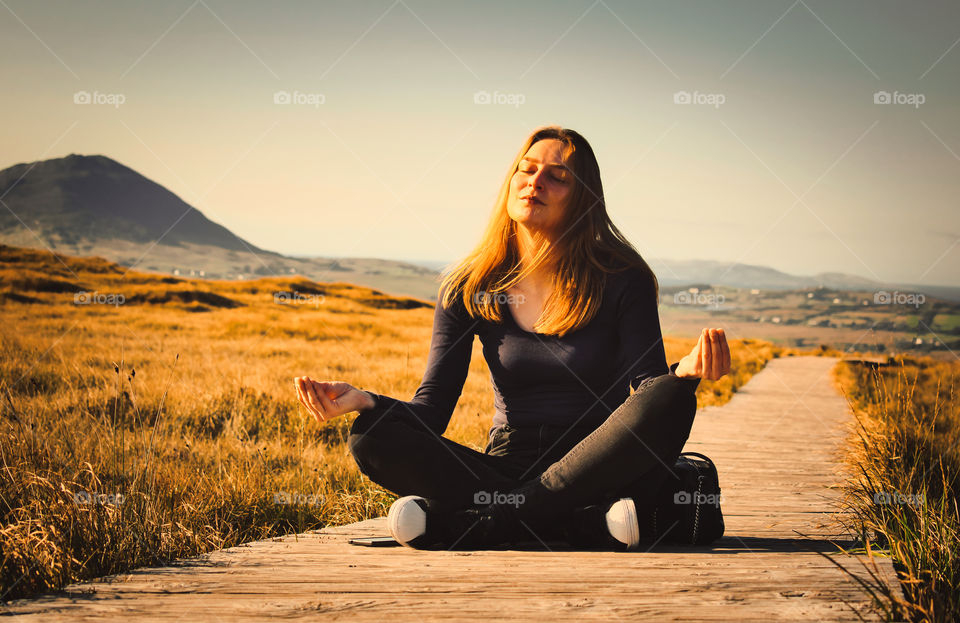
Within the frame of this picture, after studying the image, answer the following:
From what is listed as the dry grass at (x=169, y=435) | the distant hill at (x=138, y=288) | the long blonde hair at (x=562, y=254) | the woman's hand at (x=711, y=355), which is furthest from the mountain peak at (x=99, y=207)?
the woman's hand at (x=711, y=355)

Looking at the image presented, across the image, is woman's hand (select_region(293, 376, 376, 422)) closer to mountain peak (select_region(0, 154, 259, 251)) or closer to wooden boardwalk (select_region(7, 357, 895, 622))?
wooden boardwalk (select_region(7, 357, 895, 622))

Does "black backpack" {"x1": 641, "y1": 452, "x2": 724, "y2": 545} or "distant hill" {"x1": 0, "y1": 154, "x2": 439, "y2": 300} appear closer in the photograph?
"black backpack" {"x1": 641, "y1": 452, "x2": 724, "y2": 545}

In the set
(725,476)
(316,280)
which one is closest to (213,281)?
(316,280)

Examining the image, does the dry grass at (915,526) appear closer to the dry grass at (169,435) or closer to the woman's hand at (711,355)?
the woman's hand at (711,355)

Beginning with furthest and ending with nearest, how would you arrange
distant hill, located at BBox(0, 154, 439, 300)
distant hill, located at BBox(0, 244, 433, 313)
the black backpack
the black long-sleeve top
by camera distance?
distant hill, located at BBox(0, 154, 439, 300) → distant hill, located at BBox(0, 244, 433, 313) → the black long-sleeve top → the black backpack

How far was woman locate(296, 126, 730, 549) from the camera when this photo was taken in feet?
8.40

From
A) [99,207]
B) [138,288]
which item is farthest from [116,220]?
[138,288]

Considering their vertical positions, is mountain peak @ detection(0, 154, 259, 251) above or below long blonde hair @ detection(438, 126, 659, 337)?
above

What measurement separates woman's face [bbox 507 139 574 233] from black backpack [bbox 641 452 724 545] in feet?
4.31

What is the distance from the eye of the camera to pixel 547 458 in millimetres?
2893

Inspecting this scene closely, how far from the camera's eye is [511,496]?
8.75 feet

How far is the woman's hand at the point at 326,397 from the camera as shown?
95.7 inches

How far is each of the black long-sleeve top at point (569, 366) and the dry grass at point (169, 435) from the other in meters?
1.16

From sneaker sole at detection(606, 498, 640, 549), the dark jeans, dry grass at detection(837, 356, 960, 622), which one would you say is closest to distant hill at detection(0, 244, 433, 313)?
dry grass at detection(837, 356, 960, 622)
